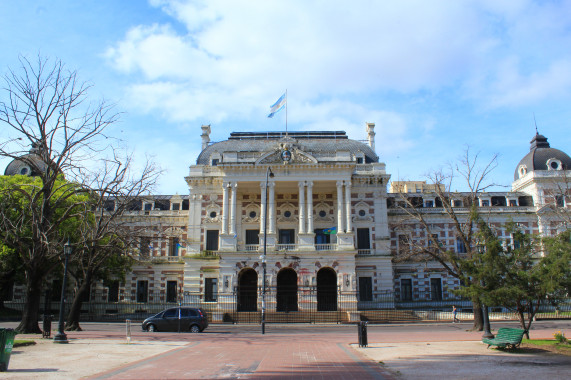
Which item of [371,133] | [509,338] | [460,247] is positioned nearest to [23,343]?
[509,338]

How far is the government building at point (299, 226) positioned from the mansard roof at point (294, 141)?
0.12 metres

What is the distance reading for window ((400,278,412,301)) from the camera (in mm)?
47125

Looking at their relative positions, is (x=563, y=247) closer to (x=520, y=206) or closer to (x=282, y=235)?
(x=282, y=235)

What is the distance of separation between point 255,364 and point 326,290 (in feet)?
92.7

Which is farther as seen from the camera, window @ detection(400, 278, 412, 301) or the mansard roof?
the mansard roof

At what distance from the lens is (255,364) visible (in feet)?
45.8

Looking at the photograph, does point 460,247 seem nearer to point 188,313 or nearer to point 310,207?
point 310,207

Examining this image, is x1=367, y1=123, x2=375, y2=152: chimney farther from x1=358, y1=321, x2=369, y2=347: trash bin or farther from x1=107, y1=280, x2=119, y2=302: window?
A: x1=358, y1=321, x2=369, y2=347: trash bin

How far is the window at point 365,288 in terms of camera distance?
4262 cm

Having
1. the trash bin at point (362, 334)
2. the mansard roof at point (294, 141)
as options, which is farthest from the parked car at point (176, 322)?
the mansard roof at point (294, 141)

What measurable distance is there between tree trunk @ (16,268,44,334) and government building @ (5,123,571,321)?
12911mm

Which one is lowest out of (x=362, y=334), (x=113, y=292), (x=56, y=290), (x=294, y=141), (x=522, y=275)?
(x=362, y=334)

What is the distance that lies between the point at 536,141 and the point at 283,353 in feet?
159

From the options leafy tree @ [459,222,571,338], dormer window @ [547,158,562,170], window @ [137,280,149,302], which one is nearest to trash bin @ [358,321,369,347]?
leafy tree @ [459,222,571,338]
